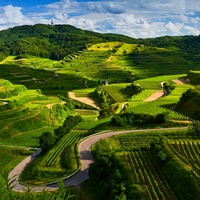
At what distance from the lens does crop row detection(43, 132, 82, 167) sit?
5725cm

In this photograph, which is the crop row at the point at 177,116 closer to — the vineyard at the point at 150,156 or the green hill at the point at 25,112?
the vineyard at the point at 150,156

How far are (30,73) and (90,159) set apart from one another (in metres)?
152

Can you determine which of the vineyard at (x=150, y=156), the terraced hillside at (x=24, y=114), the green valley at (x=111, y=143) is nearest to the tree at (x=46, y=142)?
the green valley at (x=111, y=143)

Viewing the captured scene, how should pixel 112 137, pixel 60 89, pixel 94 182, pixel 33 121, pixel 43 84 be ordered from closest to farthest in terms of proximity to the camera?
pixel 94 182 → pixel 112 137 → pixel 33 121 → pixel 60 89 → pixel 43 84

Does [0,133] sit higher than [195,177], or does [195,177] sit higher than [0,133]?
[195,177]

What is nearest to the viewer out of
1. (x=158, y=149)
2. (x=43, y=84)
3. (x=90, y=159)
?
(x=158, y=149)

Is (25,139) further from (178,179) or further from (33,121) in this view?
(178,179)

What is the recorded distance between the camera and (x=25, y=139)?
3410 inches

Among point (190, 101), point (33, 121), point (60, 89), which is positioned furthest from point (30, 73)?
point (190, 101)

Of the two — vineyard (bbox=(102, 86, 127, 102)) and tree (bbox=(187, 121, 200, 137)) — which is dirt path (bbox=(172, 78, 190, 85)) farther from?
tree (bbox=(187, 121, 200, 137))

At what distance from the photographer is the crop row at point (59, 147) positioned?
188 ft

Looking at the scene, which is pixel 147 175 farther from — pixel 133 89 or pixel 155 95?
pixel 133 89

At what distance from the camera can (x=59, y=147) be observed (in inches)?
2539

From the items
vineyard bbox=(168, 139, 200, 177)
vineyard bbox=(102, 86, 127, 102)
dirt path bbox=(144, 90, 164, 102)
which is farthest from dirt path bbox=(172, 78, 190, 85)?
vineyard bbox=(168, 139, 200, 177)
